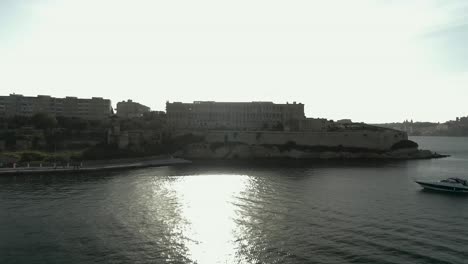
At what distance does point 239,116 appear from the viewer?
124875mm

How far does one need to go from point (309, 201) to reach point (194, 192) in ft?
51.1

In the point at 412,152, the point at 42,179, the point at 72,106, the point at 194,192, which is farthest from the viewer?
the point at 72,106

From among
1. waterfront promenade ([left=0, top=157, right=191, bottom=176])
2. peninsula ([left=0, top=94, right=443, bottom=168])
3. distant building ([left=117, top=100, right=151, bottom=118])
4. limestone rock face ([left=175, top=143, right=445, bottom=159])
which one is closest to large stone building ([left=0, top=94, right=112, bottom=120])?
peninsula ([left=0, top=94, right=443, bottom=168])

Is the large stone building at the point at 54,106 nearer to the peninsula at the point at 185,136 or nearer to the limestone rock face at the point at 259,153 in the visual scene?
the peninsula at the point at 185,136

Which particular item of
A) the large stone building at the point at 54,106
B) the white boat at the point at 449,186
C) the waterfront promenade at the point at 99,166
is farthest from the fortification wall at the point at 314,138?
the white boat at the point at 449,186

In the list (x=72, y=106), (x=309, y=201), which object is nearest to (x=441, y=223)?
(x=309, y=201)

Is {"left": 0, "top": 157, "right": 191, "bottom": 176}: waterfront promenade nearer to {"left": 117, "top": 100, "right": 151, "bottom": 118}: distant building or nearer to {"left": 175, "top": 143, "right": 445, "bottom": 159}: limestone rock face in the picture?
{"left": 175, "top": 143, "right": 445, "bottom": 159}: limestone rock face

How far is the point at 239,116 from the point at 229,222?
303 feet

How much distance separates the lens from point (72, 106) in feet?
438

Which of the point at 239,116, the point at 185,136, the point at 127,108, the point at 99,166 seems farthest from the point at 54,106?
the point at 99,166

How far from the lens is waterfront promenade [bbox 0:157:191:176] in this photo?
216 feet

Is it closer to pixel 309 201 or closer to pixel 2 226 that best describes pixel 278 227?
pixel 309 201

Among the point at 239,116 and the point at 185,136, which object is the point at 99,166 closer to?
the point at 185,136

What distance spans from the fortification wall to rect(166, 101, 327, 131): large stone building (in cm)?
1271
